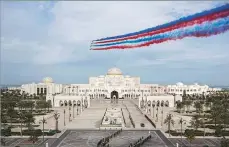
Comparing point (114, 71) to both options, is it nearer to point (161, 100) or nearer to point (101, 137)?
point (161, 100)

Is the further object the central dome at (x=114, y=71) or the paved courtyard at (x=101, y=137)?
the central dome at (x=114, y=71)

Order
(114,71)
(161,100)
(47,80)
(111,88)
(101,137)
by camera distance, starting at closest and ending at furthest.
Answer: (101,137)
(161,100)
(111,88)
(47,80)
(114,71)

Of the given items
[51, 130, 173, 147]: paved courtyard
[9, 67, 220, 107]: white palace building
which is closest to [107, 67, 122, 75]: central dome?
[9, 67, 220, 107]: white palace building

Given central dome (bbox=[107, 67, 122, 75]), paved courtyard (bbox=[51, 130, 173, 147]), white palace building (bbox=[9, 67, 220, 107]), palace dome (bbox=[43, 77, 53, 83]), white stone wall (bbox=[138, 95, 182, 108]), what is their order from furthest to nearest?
palace dome (bbox=[43, 77, 53, 83])
central dome (bbox=[107, 67, 122, 75])
white palace building (bbox=[9, 67, 220, 107])
white stone wall (bbox=[138, 95, 182, 108])
paved courtyard (bbox=[51, 130, 173, 147])

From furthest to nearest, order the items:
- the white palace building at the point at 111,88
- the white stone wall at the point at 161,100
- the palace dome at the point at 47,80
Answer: the palace dome at the point at 47,80
the white palace building at the point at 111,88
the white stone wall at the point at 161,100

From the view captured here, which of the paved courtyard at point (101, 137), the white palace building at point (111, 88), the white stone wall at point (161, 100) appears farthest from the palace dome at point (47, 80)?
the paved courtyard at point (101, 137)

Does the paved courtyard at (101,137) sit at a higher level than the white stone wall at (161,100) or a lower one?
lower

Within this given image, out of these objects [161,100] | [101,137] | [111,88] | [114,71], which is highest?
[114,71]

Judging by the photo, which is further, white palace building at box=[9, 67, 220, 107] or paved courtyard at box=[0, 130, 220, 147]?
white palace building at box=[9, 67, 220, 107]

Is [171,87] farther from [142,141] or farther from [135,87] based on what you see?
[142,141]

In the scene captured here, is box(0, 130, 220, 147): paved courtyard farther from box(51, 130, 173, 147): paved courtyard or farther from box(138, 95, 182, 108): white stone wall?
box(138, 95, 182, 108): white stone wall

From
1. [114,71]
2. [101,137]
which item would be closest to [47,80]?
[114,71]

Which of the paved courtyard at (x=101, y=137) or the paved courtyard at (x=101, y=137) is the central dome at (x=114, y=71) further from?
the paved courtyard at (x=101, y=137)
